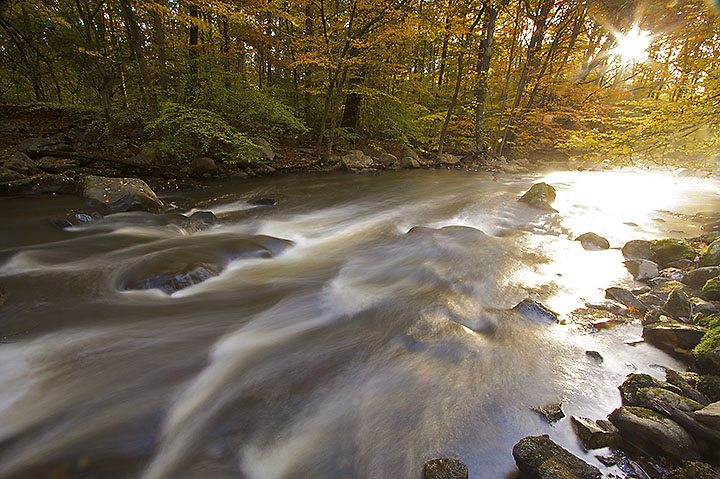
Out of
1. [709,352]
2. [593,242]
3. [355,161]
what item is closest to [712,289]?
[709,352]

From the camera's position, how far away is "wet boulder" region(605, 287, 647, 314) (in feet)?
11.1

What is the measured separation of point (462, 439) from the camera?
1981 mm

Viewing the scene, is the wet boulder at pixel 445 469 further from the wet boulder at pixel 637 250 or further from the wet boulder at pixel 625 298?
the wet boulder at pixel 637 250

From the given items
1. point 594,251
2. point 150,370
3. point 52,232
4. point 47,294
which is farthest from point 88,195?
point 594,251

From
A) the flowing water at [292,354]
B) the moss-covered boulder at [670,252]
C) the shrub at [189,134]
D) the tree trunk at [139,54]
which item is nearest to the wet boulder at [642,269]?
the flowing water at [292,354]

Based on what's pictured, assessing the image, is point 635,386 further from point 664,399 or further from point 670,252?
point 670,252

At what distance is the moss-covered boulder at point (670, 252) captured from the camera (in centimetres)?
438

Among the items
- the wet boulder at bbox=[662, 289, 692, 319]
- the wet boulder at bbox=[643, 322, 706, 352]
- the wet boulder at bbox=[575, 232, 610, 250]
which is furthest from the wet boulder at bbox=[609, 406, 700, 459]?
the wet boulder at bbox=[575, 232, 610, 250]

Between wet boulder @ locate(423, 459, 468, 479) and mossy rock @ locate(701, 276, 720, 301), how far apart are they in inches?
132

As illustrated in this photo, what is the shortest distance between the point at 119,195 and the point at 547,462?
7616 millimetres

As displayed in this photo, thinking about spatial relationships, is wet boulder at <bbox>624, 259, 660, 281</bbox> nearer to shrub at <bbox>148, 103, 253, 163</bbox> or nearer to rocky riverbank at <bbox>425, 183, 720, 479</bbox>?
rocky riverbank at <bbox>425, 183, 720, 479</bbox>

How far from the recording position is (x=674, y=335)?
2711 mm

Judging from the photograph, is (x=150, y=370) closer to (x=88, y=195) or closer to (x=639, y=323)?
(x=639, y=323)

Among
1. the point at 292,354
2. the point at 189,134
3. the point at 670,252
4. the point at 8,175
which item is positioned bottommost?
the point at 292,354
